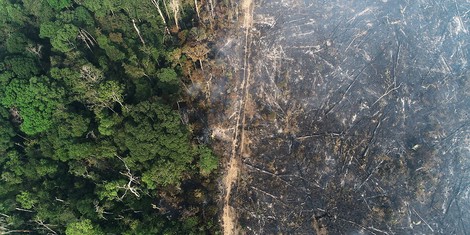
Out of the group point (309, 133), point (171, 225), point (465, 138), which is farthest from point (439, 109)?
point (171, 225)

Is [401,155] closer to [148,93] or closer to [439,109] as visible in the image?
[439,109]

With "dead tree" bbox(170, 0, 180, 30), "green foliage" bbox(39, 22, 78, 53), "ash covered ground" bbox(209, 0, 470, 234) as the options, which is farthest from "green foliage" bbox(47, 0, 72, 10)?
"ash covered ground" bbox(209, 0, 470, 234)

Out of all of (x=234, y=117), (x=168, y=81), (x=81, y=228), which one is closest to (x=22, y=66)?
(x=168, y=81)

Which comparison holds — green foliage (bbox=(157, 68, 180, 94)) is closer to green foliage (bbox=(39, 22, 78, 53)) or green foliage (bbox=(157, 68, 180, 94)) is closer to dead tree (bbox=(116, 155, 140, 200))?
dead tree (bbox=(116, 155, 140, 200))

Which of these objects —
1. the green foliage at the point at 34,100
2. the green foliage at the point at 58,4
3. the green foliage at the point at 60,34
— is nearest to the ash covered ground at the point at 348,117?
the green foliage at the point at 60,34

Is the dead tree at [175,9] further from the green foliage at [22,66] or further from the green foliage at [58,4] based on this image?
the green foliage at [22,66]
